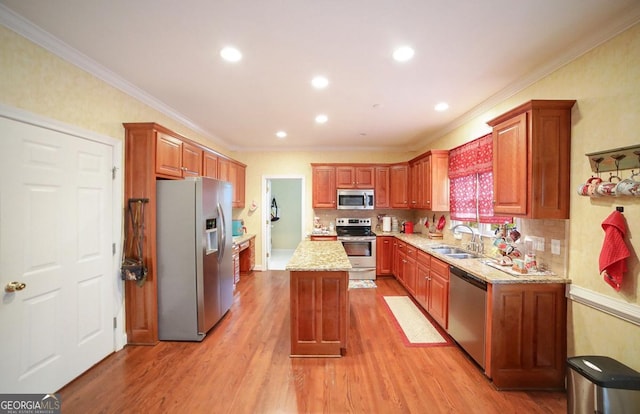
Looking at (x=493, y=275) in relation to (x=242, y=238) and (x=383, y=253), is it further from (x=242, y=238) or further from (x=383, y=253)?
(x=242, y=238)

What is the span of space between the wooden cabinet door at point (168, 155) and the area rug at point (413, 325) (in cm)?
336

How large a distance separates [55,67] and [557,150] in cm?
423

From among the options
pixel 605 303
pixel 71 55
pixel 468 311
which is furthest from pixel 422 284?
pixel 71 55

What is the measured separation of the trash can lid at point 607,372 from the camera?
139 cm

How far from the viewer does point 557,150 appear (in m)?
2.01

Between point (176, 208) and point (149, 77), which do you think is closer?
point (149, 77)

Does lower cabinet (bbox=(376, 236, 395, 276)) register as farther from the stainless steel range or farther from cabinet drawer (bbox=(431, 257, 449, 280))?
cabinet drawer (bbox=(431, 257, 449, 280))

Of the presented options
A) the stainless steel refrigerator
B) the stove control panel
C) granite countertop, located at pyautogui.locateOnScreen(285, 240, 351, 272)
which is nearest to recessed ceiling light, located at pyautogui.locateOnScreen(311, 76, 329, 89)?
the stainless steel refrigerator

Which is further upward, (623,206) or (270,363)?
(623,206)

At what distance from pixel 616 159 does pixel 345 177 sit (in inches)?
152

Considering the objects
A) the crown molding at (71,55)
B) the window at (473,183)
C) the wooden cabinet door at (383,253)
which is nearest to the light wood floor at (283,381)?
the window at (473,183)

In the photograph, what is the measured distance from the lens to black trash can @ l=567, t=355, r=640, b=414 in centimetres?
137

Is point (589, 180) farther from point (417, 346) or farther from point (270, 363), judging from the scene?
point (270, 363)

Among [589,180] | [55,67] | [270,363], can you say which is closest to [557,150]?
[589,180]
